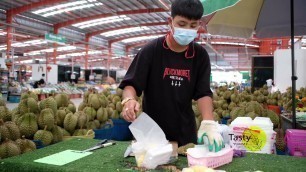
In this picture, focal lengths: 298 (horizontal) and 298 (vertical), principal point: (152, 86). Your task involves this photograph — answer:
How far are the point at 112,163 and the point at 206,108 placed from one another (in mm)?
719

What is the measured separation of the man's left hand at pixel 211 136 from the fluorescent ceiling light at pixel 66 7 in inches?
557

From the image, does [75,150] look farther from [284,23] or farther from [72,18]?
[72,18]

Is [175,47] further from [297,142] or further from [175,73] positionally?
[297,142]

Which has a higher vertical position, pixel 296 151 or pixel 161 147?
pixel 161 147

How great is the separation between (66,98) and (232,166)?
8.20 feet

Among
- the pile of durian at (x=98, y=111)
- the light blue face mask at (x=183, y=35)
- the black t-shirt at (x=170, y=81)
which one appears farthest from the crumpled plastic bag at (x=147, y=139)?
the pile of durian at (x=98, y=111)

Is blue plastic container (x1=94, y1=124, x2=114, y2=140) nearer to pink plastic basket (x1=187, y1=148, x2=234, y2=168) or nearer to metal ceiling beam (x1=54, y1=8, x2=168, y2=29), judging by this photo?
pink plastic basket (x1=187, y1=148, x2=234, y2=168)

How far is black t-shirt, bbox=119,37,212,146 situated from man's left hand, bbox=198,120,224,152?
1.24 ft

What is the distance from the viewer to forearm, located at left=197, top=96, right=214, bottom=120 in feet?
6.06

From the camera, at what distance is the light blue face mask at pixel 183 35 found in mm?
1841

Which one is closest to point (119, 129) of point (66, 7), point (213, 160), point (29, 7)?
point (213, 160)

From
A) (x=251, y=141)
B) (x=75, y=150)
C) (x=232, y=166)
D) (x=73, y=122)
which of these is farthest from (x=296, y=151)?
(x=73, y=122)

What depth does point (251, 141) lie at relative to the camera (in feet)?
7.45

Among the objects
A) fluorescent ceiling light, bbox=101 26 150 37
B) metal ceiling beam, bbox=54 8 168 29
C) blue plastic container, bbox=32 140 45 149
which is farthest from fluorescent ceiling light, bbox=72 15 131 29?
blue plastic container, bbox=32 140 45 149
